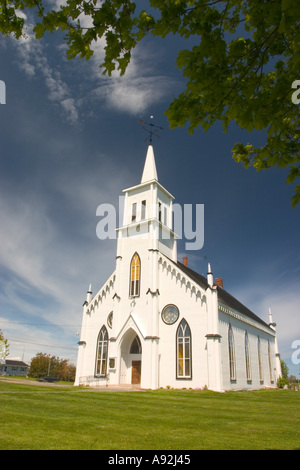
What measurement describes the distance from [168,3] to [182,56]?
28.9 inches

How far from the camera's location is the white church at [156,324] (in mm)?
25266

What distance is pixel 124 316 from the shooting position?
29.4 metres

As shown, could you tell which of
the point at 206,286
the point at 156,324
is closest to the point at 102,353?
the point at 156,324

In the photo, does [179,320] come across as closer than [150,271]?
Yes

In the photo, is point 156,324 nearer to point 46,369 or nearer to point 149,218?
point 149,218

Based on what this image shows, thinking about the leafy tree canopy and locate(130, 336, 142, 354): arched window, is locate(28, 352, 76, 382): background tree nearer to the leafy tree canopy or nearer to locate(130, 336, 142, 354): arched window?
locate(130, 336, 142, 354): arched window

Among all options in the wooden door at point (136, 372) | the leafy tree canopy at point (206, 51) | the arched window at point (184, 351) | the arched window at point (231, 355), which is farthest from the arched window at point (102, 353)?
the leafy tree canopy at point (206, 51)

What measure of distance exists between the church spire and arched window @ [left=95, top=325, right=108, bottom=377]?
52.3 ft

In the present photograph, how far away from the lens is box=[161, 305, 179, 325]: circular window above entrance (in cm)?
2692

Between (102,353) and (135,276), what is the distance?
781cm

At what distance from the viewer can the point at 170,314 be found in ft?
89.6
